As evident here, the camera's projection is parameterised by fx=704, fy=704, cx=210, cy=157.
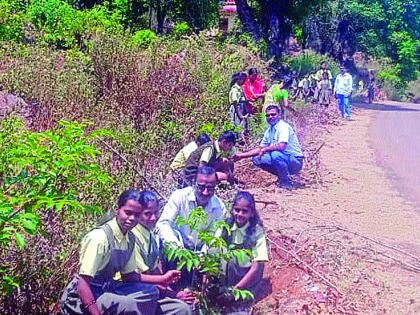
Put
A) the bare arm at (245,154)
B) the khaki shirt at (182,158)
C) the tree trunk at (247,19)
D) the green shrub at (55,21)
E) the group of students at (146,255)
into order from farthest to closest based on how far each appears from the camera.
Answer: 1. the tree trunk at (247,19)
2. the green shrub at (55,21)
3. the bare arm at (245,154)
4. the khaki shirt at (182,158)
5. the group of students at (146,255)

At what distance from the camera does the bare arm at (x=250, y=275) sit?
17.8ft

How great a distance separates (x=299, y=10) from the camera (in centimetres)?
2472

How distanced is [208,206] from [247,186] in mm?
3277

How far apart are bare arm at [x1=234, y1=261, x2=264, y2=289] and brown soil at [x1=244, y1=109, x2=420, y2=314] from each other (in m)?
0.34

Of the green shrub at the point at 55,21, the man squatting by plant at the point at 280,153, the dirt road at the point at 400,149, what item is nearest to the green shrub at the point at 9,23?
the green shrub at the point at 55,21

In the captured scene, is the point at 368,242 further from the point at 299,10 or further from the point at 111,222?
the point at 299,10

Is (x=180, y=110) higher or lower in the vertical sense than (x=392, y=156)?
higher

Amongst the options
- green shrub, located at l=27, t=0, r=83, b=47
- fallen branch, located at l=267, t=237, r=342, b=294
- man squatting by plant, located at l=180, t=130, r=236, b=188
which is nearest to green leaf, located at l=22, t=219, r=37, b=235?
fallen branch, located at l=267, t=237, r=342, b=294

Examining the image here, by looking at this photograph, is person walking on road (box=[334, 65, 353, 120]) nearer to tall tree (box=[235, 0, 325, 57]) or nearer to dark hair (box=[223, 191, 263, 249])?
tall tree (box=[235, 0, 325, 57])

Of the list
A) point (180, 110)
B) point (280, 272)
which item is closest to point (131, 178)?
point (280, 272)

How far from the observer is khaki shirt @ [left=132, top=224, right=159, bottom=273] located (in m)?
4.98

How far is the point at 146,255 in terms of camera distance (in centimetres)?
505

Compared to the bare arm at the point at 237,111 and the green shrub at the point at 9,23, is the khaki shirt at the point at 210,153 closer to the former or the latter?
the bare arm at the point at 237,111

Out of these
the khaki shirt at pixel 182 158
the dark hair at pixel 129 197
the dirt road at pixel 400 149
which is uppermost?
the dark hair at pixel 129 197
